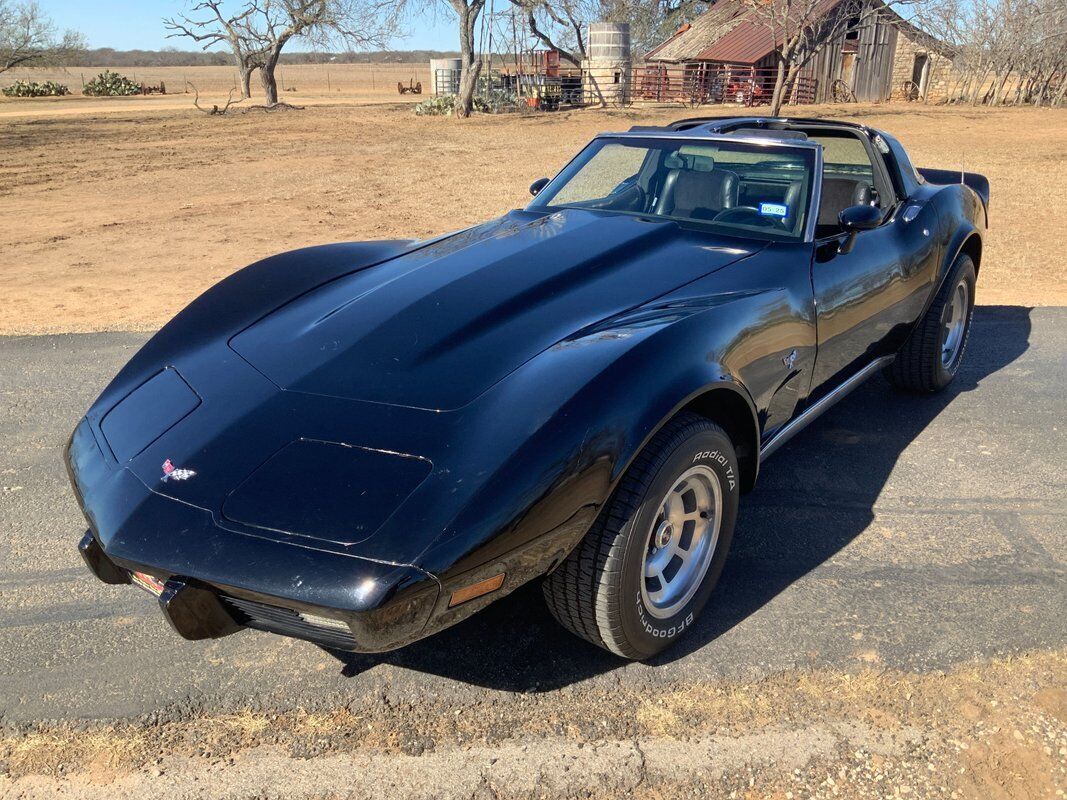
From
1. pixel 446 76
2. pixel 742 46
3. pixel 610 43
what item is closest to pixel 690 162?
pixel 742 46

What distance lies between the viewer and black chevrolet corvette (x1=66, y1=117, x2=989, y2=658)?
2139 mm

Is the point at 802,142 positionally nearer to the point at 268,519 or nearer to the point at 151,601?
the point at 268,519

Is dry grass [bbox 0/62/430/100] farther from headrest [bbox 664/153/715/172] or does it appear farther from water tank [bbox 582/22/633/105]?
headrest [bbox 664/153/715/172]

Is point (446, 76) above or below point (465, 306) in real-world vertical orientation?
above

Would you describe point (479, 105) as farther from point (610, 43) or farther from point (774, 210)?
point (774, 210)

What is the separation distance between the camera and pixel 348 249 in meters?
3.92

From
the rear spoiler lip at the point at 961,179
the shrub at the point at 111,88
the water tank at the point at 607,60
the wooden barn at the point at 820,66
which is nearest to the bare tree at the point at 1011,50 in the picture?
the wooden barn at the point at 820,66

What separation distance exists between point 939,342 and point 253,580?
13.1 feet

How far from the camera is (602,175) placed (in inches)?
161

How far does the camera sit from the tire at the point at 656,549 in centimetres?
240

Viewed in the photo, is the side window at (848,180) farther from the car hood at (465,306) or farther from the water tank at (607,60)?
the water tank at (607,60)

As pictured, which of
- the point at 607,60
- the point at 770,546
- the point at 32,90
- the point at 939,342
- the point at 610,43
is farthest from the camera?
the point at 32,90

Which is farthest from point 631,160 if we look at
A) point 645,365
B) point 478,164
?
point 478,164

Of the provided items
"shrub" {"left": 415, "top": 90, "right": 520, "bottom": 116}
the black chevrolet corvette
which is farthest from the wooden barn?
the black chevrolet corvette
